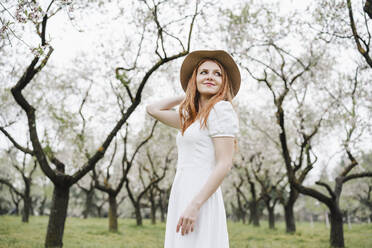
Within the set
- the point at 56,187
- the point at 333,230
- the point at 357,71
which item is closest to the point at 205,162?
the point at 56,187

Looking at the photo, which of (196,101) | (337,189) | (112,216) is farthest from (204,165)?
(112,216)

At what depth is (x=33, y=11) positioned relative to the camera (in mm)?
3637

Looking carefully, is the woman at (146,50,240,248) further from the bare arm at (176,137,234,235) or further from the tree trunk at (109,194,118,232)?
the tree trunk at (109,194,118,232)

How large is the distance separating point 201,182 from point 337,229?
1244cm

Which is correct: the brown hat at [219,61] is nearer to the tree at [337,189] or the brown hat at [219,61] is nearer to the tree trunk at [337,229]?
the tree at [337,189]

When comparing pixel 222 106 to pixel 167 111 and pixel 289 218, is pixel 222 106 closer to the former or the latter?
pixel 167 111

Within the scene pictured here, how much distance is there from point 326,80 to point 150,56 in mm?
8447

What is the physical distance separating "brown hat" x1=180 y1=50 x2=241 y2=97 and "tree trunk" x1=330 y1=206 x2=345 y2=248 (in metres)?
11.8

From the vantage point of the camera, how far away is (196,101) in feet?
8.39

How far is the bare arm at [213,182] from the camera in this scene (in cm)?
195

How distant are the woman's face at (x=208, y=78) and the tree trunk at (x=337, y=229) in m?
12.0

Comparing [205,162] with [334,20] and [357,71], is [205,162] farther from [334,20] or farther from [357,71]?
[357,71]

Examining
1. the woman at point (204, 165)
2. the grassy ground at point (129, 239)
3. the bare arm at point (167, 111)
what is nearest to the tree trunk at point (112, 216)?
the grassy ground at point (129, 239)

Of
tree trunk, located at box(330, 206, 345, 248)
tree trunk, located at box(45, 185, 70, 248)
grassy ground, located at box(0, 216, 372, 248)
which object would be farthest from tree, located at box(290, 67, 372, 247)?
tree trunk, located at box(45, 185, 70, 248)
